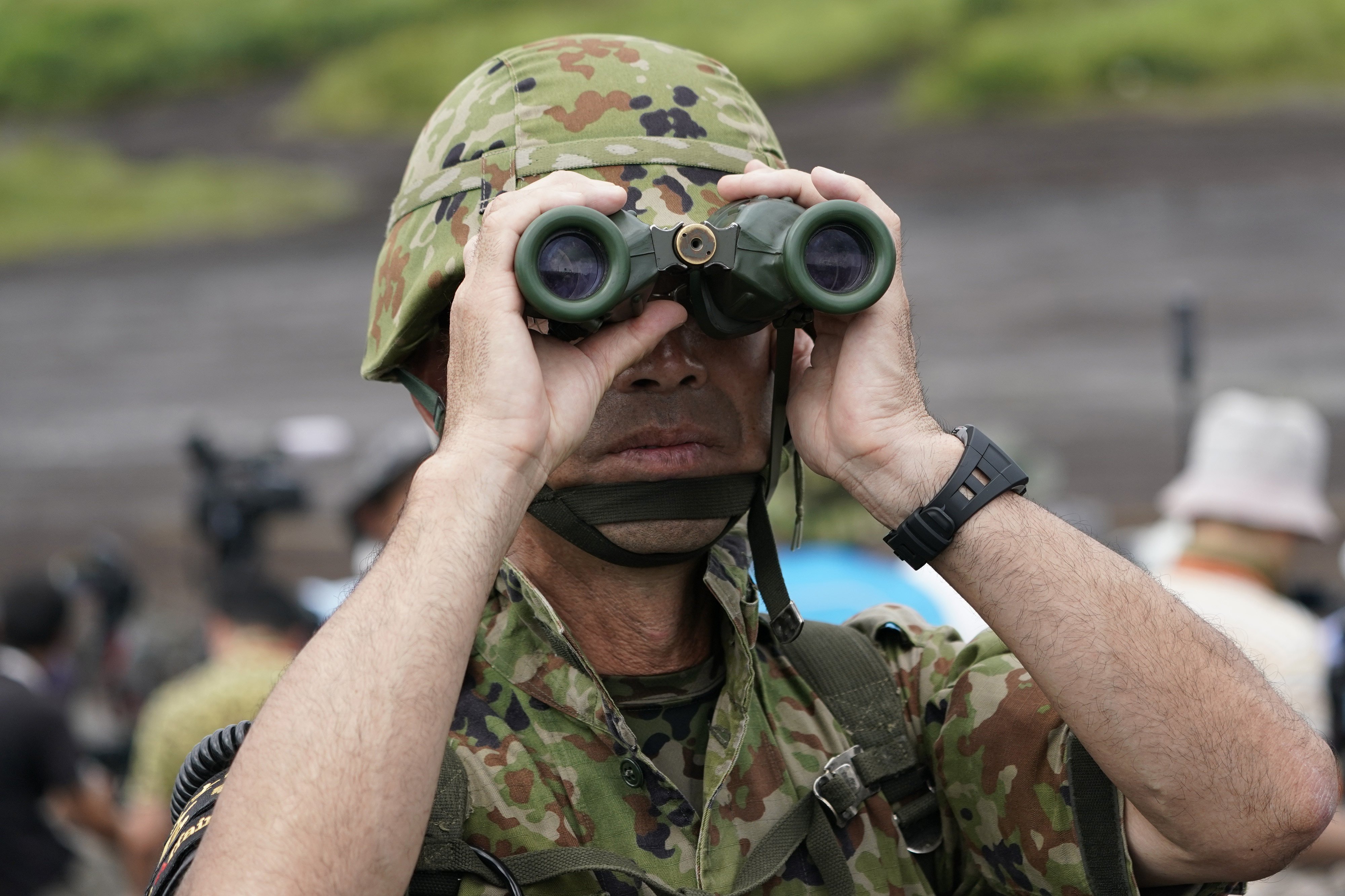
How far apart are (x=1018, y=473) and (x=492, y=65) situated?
1203mm

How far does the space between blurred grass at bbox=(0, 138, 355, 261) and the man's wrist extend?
18311 millimetres

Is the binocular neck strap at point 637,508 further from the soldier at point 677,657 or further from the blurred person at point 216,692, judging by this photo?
the blurred person at point 216,692

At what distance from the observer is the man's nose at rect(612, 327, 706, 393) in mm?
2025

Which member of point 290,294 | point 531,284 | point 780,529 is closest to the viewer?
point 531,284

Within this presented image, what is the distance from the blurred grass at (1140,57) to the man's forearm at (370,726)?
15969 millimetres

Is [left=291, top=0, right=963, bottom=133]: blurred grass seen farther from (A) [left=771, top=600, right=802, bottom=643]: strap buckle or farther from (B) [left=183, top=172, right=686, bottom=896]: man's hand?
(B) [left=183, top=172, right=686, bottom=896]: man's hand

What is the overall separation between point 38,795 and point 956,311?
1194 centimetres

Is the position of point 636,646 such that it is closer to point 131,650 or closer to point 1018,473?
point 1018,473

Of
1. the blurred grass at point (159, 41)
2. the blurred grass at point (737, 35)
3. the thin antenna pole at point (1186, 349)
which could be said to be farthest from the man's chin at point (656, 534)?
the blurred grass at point (159, 41)

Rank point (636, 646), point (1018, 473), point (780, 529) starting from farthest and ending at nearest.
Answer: point (780, 529) < point (636, 646) < point (1018, 473)

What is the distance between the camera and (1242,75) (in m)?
15.6

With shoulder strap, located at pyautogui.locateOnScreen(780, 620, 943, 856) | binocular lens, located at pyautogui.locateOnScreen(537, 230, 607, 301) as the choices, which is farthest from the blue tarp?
binocular lens, located at pyautogui.locateOnScreen(537, 230, 607, 301)

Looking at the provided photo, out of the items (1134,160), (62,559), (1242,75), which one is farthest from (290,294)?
(1242,75)

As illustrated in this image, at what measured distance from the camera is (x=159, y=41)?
20125 millimetres
